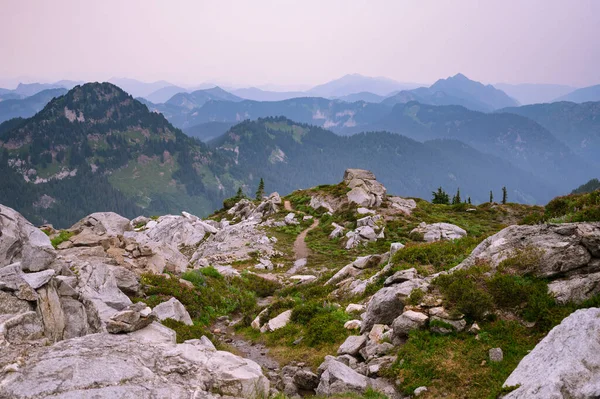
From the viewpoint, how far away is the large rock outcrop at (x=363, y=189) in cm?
5288

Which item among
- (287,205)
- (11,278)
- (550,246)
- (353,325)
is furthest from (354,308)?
(287,205)

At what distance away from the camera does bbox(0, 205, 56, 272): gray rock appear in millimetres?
14875

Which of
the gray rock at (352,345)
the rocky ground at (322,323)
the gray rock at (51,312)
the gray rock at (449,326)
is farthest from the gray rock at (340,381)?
the gray rock at (51,312)

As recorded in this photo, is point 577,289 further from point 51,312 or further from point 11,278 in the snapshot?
point 11,278

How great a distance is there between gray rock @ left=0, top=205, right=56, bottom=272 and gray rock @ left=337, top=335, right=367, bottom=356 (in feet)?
43.7

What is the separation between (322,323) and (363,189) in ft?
133

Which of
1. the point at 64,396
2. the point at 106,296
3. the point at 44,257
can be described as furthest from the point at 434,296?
the point at 44,257

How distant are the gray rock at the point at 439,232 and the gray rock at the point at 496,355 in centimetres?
2671

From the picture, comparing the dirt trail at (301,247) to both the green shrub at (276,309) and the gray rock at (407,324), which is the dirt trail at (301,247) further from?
the gray rock at (407,324)

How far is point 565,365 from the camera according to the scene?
839 centimetres

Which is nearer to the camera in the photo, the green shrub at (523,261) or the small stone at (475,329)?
the small stone at (475,329)

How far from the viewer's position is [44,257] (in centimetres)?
1534

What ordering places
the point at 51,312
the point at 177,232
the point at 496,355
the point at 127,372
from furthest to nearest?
1. the point at 177,232
2. the point at 51,312
3. the point at 496,355
4. the point at 127,372

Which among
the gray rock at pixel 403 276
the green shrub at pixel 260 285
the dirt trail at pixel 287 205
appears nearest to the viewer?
the gray rock at pixel 403 276
